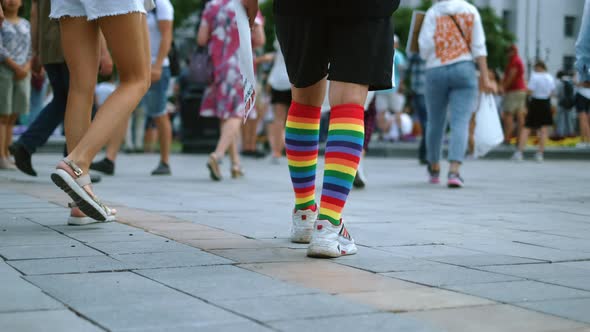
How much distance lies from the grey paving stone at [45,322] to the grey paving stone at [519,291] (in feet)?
4.32

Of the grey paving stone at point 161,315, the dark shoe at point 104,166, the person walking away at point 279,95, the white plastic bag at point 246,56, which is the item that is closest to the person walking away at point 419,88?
the person walking away at point 279,95

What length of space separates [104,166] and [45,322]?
7424 mm

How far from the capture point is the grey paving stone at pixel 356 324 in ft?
9.17

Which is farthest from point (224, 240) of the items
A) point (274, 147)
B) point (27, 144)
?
point (274, 147)

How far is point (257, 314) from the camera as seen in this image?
9.71 feet

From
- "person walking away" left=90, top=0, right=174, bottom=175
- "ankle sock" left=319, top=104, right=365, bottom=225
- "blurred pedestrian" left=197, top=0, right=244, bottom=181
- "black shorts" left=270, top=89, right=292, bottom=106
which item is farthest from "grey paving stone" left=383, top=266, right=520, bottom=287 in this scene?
"black shorts" left=270, top=89, right=292, bottom=106

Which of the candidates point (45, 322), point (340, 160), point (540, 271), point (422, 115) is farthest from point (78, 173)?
point (422, 115)

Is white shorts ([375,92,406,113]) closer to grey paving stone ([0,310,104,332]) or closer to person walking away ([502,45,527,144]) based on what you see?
person walking away ([502,45,527,144])

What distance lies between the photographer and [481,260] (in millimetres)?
4176

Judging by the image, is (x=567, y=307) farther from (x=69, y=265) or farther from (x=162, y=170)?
(x=162, y=170)

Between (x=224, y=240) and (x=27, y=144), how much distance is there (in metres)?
4.42

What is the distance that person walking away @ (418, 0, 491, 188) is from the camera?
9477 millimetres

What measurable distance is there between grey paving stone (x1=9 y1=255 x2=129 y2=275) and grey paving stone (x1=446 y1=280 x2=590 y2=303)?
1292 mm

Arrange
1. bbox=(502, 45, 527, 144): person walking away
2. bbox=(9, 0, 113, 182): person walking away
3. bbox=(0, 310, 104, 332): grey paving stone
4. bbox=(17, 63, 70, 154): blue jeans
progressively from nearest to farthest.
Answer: bbox=(0, 310, 104, 332): grey paving stone → bbox=(9, 0, 113, 182): person walking away → bbox=(17, 63, 70, 154): blue jeans → bbox=(502, 45, 527, 144): person walking away
